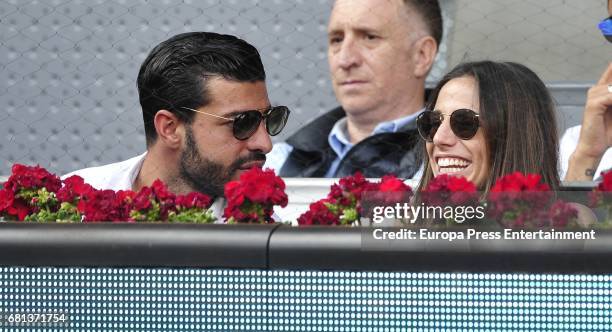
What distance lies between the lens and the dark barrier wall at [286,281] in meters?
1.54

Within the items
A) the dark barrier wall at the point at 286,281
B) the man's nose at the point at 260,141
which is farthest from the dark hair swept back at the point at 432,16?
the dark barrier wall at the point at 286,281

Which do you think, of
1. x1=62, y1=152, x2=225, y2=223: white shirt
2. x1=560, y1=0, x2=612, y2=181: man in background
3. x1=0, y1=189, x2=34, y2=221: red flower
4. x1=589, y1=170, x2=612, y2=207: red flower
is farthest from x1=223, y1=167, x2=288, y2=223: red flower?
x1=560, y1=0, x2=612, y2=181: man in background

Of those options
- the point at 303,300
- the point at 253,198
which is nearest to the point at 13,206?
the point at 253,198

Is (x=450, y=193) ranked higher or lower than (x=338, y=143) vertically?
higher

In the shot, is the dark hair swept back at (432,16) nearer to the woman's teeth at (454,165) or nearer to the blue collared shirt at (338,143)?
the blue collared shirt at (338,143)

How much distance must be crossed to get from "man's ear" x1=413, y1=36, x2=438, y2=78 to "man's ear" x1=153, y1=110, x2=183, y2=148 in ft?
2.81

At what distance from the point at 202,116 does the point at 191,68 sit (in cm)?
12

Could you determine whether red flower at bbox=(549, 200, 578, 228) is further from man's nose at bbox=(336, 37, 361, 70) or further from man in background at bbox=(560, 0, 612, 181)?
man's nose at bbox=(336, 37, 361, 70)

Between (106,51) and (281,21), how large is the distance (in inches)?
21.8

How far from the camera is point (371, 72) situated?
322 centimetres

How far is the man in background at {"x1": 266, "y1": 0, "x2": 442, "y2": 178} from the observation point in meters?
3.16

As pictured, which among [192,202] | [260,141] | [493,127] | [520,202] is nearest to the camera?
[520,202]

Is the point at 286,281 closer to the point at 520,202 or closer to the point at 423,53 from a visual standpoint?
the point at 520,202

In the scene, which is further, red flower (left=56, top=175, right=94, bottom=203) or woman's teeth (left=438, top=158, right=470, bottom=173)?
woman's teeth (left=438, top=158, right=470, bottom=173)
